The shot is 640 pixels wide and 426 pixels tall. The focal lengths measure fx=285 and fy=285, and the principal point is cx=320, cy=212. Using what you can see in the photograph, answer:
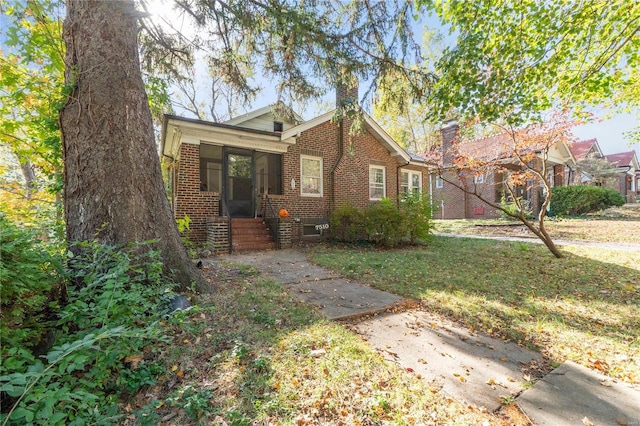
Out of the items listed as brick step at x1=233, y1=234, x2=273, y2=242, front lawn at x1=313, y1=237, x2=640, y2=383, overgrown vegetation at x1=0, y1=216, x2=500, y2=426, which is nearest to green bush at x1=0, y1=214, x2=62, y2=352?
overgrown vegetation at x1=0, y1=216, x2=500, y2=426

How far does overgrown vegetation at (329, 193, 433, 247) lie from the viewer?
8875 mm

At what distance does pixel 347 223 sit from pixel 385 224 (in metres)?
1.40

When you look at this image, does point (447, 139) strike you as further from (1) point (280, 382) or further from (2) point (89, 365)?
(2) point (89, 365)

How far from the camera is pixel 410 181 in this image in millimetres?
14117

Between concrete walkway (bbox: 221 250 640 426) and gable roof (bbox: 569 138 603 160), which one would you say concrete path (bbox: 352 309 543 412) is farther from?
gable roof (bbox: 569 138 603 160)

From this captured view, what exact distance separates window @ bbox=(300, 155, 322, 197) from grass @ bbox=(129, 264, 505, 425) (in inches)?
296

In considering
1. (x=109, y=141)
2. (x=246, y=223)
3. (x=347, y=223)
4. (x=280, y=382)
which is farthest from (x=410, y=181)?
(x=280, y=382)

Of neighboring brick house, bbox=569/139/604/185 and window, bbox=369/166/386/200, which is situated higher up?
neighboring brick house, bbox=569/139/604/185

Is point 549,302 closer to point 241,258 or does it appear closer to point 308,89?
point 308,89

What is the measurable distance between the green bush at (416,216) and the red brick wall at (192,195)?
19.9 feet

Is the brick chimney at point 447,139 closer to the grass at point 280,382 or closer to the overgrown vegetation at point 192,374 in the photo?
the grass at point 280,382

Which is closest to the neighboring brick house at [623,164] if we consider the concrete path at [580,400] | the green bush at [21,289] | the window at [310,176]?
the window at [310,176]

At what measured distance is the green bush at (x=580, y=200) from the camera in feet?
52.0

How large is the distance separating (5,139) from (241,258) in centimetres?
513
